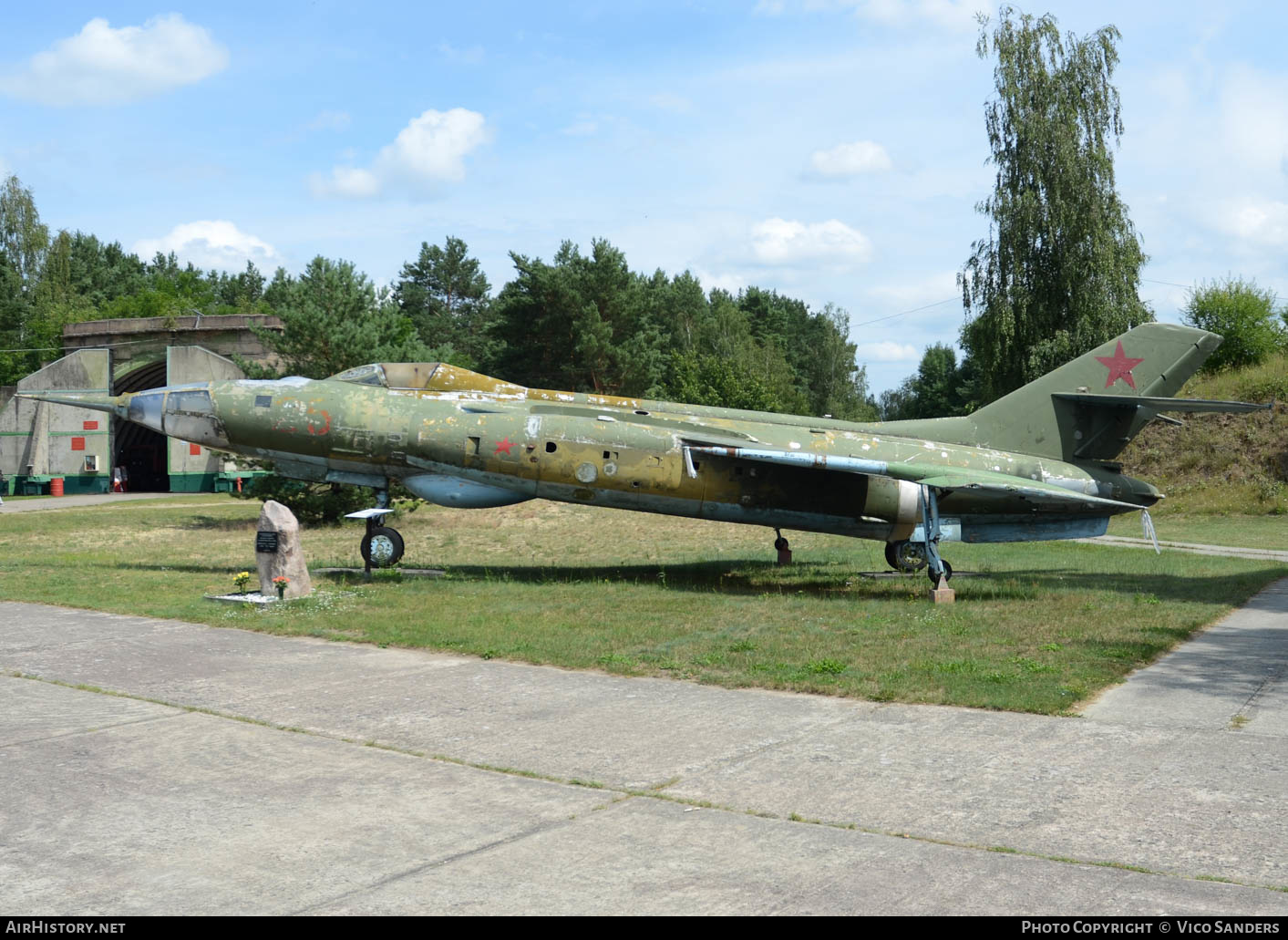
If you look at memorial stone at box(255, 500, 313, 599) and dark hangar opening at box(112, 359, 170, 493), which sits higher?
dark hangar opening at box(112, 359, 170, 493)

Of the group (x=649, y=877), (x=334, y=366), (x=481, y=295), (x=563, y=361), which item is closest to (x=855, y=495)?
(x=649, y=877)

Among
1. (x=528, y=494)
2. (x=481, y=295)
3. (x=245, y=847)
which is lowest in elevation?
(x=245, y=847)

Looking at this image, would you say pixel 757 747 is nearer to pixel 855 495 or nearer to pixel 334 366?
pixel 855 495

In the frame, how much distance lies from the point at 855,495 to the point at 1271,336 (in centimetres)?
3471

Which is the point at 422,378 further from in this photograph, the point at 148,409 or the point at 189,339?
the point at 189,339

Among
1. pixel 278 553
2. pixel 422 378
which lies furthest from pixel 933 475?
pixel 278 553

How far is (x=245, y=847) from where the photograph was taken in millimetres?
5223

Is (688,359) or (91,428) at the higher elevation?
(688,359)

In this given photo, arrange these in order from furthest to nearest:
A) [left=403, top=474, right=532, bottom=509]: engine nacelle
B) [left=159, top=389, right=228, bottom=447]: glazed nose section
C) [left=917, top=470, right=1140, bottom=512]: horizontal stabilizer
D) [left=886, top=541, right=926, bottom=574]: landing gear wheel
A: [left=886, top=541, right=926, bottom=574]: landing gear wheel < [left=403, top=474, right=532, bottom=509]: engine nacelle < [left=159, top=389, right=228, bottom=447]: glazed nose section < [left=917, top=470, right=1140, bottom=512]: horizontal stabilizer

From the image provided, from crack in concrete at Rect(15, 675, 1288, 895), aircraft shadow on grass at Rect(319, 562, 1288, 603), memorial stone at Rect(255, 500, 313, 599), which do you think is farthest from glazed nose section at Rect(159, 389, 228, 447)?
crack in concrete at Rect(15, 675, 1288, 895)

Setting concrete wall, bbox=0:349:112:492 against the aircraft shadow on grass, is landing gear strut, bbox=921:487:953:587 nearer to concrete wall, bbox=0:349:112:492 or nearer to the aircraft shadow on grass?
the aircraft shadow on grass

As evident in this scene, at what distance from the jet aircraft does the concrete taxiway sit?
6.35 m

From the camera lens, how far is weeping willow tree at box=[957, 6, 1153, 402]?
35812mm

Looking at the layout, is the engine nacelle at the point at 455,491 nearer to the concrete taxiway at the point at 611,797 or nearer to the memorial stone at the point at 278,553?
the memorial stone at the point at 278,553
